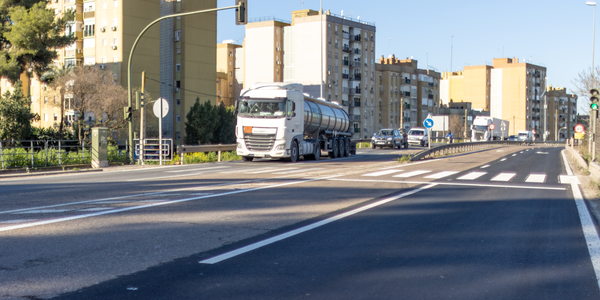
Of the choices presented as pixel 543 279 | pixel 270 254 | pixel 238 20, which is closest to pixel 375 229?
pixel 270 254

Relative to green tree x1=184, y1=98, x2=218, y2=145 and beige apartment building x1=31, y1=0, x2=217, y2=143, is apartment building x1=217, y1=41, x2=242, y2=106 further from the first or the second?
green tree x1=184, y1=98, x2=218, y2=145

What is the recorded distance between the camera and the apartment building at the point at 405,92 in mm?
112938

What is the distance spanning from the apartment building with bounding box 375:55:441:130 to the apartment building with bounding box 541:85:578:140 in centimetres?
5173

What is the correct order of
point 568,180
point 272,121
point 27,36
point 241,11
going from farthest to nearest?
point 27,36 → point 272,121 → point 241,11 → point 568,180

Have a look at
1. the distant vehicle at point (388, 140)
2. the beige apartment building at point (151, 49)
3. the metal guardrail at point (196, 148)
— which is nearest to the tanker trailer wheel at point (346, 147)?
the metal guardrail at point (196, 148)

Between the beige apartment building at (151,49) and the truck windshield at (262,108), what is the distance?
40.2 metres

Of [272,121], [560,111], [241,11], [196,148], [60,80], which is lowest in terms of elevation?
[196,148]

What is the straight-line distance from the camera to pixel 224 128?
64.2 metres

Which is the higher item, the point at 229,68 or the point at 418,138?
the point at 229,68

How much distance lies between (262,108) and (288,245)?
723 inches

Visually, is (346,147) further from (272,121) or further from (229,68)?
(229,68)

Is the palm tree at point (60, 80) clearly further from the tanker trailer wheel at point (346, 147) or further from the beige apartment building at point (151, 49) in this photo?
the tanker trailer wheel at point (346, 147)

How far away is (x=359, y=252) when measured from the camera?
20.9 feet

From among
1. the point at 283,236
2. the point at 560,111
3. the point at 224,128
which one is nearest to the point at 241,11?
the point at 283,236
